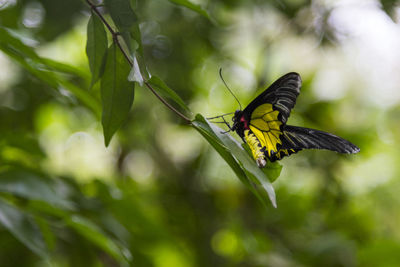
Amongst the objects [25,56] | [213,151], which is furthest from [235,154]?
[213,151]

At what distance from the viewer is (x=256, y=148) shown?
67 cm

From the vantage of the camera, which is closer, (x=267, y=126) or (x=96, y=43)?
(x=96, y=43)

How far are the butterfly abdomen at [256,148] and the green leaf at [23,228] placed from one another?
1.42 ft

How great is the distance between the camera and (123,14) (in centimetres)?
48

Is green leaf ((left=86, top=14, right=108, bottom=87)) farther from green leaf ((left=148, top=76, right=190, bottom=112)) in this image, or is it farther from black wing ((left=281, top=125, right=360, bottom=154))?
black wing ((left=281, top=125, right=360, bottom=154))

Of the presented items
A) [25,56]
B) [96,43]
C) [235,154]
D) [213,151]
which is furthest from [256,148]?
[213,151]

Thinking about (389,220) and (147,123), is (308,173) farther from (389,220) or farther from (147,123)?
(147,123)

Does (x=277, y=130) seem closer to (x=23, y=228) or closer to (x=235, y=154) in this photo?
(x=235, y=154)

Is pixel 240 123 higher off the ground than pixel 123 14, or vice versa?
pixel 123 14

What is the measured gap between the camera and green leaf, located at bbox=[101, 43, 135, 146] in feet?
1.79

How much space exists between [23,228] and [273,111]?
20.7 inches

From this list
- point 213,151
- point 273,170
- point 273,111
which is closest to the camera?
point 273,170

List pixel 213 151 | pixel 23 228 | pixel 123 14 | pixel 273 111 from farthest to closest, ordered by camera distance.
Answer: pixel 213 151
pixel 23 228
pixel 273 111
pixel 123 14

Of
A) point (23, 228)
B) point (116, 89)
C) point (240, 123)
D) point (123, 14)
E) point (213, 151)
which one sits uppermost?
point (123, 14)
